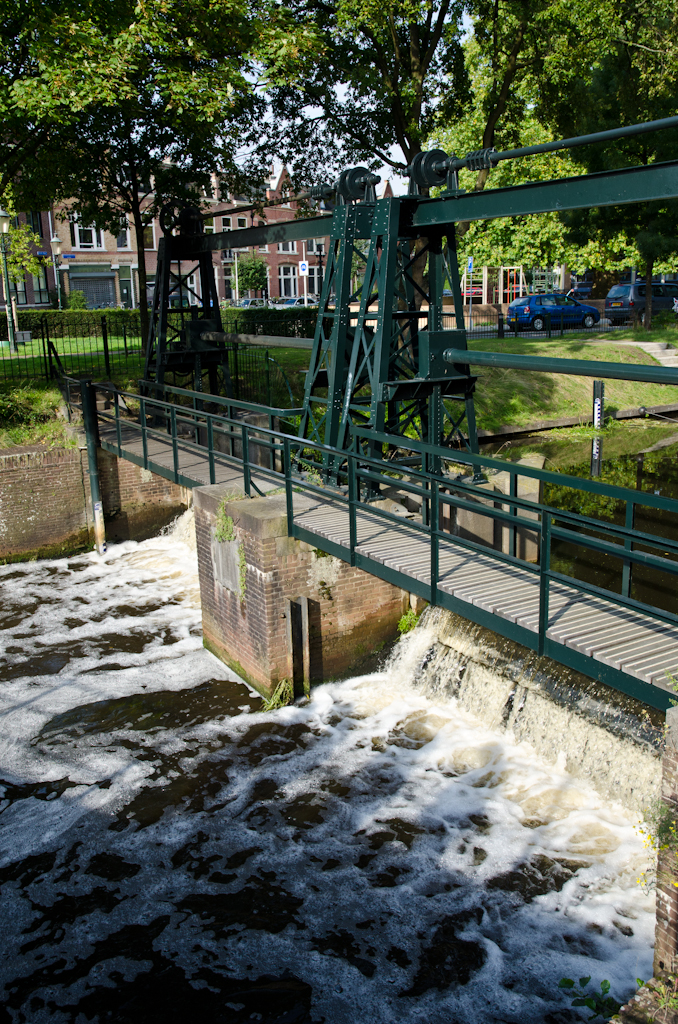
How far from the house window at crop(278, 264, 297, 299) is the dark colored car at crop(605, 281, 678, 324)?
29969mm

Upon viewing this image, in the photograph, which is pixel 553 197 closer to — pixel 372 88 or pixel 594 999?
pixel 594 999

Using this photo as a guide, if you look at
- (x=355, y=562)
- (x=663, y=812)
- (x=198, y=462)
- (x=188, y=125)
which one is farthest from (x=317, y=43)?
(x=663, y=812)

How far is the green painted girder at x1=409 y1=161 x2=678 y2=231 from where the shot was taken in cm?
686

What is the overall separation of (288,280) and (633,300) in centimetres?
3418

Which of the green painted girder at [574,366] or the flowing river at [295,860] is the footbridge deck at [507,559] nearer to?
the green painted girder at [574,366]

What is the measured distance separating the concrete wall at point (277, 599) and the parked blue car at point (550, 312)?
24.7m

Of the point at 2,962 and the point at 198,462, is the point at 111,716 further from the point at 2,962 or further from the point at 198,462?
the point at 198,462

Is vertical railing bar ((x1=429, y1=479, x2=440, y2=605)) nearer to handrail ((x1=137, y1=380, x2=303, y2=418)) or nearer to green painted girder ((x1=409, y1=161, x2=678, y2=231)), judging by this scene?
green painted girder ((x1=409, y1=161, x2=678, y2=231))

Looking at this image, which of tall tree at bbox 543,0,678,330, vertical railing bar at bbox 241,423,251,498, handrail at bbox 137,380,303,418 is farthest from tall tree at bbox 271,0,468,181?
vertical railing bar at bbox 241,423,251,498

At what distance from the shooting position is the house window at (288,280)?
62463 millimetres

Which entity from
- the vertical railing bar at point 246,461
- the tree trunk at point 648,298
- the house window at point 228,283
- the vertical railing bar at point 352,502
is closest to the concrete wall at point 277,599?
the vertical railing bar at point 246,461

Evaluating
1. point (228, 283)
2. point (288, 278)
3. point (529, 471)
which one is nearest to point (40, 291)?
point (228, 283)

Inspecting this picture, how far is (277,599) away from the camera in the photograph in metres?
9.69

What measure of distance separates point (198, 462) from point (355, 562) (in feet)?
19.0
